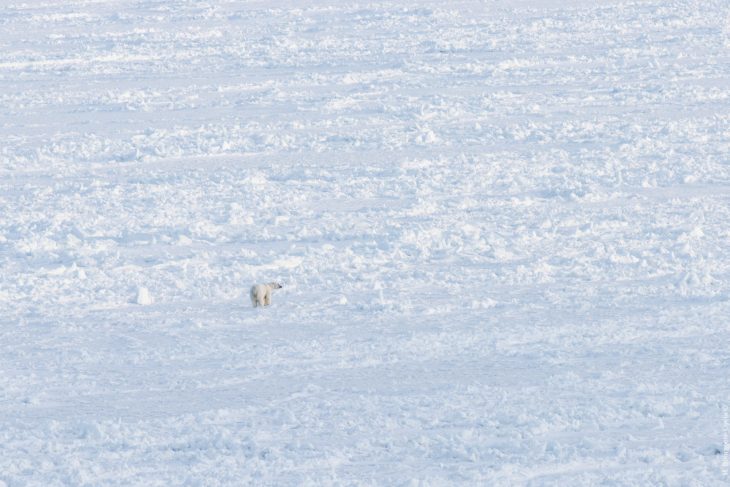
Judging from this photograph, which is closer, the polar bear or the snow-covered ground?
the snow-covered ground

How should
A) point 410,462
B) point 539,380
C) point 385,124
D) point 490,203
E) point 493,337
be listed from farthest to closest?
1. point 385,124
2. point 490,203
3. point 493,337
4. point 539,380
5. point 410,462

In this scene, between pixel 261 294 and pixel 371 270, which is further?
pixel 371 270

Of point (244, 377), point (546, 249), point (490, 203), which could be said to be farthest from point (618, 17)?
point (244, 377)

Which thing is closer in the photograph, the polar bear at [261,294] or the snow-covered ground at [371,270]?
the snow-covered ground at [371,270]

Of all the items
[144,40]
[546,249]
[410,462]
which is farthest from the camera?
[144,40]

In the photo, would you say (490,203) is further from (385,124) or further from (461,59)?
(461,59)
